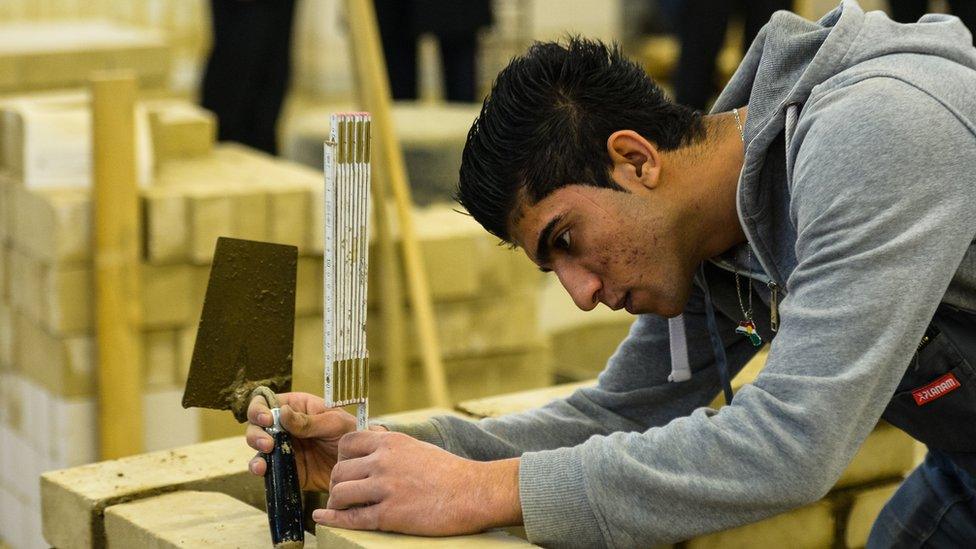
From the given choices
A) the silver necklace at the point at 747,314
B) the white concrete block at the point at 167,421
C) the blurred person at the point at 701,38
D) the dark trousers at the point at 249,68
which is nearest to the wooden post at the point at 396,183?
the white concrete block at the point at 167,421

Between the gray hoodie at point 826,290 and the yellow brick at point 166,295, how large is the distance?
2.09m

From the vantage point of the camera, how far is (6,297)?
163 inches

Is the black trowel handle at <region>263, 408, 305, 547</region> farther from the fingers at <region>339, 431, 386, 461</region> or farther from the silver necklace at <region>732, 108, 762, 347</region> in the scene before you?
the silver necklace at <region>732, 108, 762, 347</region>

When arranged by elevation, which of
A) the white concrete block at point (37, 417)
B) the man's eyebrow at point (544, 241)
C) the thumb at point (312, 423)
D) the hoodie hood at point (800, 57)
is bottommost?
the white concrete block at point (37, 417)

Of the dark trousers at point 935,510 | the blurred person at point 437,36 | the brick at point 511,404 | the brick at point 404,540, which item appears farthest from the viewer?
the blurred person at point 437,36

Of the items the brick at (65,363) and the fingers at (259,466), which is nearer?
the fingers at (259,466)

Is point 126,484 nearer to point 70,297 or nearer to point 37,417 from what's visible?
point 70,297

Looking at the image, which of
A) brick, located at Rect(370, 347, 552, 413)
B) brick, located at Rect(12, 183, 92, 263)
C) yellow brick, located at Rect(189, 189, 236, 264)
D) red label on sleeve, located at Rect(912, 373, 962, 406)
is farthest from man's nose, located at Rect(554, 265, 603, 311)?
brick, located at Rect(370, 347, 552, 413)

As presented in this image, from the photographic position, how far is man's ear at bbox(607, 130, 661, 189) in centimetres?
200

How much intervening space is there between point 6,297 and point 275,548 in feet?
7.74

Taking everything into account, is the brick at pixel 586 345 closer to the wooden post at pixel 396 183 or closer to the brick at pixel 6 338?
the wooden post at pixel 396 183

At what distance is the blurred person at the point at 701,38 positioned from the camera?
6000 millimetres

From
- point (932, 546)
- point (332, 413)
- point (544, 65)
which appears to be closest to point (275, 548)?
point (332, 413)

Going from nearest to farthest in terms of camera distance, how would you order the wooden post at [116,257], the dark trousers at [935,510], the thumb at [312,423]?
the thumb at [312,423]
the dark trousers at [935,510]
the wooden post at [116,257]
